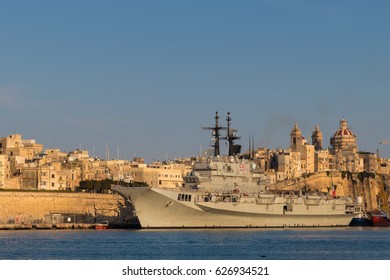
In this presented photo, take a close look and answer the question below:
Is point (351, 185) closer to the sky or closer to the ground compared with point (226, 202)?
closer to the sky

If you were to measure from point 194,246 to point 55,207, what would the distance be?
43.5 m

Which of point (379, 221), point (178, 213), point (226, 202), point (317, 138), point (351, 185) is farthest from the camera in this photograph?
point (317, 138)

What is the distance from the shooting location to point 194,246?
178 ft

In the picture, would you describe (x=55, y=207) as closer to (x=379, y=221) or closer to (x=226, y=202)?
(x=226, y=202)

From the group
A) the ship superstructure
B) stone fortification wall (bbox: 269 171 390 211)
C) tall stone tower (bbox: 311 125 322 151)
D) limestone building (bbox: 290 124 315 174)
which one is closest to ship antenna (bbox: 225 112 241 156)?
the ship superstructure

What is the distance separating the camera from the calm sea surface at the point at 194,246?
4800 cm

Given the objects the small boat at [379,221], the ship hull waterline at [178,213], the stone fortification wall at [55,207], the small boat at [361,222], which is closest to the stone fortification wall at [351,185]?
the small boat at [379,221]

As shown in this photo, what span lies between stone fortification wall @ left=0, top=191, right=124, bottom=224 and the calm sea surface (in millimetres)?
24548

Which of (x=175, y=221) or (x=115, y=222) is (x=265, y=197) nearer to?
(x=175, y=221)

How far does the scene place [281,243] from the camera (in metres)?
58.2

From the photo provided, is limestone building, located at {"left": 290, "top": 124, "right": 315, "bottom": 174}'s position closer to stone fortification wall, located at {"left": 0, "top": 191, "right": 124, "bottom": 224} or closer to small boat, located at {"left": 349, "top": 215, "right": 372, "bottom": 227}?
small boat, located at {"left": 349, "top": 215, "right": 372, "bottom": 227}

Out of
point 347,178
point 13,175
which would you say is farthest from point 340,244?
point 347,178

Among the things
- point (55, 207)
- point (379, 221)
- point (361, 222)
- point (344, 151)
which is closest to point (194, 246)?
point (55, 207)

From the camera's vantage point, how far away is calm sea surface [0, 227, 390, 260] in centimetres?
4800
